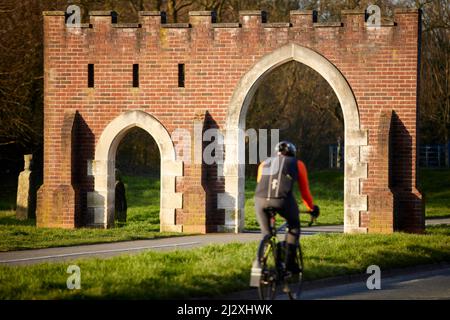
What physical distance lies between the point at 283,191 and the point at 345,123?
1115 centimetres

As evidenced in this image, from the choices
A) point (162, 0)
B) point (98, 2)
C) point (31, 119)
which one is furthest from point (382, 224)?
point (162, 0)

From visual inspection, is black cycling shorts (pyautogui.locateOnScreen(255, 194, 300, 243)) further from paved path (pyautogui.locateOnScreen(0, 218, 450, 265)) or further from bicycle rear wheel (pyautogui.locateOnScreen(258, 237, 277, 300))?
paved path (pyautogui.locateOnScreen(0, 218, 450, 265))

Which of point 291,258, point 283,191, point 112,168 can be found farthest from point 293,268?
point 112,168

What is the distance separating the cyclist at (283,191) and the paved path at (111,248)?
5.48 metres

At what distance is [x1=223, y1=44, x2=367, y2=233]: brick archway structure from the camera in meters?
22.7

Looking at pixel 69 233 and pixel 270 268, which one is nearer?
pixel 270 268

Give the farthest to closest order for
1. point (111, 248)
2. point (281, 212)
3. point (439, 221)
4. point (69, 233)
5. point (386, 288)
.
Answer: point (439, 221)
point (69, 233)
point (111, 248)
point (386, 288)
point (281, 212)

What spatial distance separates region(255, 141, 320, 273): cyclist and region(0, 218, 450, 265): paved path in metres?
5.48

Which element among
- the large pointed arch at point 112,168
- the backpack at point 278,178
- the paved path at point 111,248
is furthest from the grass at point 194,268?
the large pointed arch at point 112,168

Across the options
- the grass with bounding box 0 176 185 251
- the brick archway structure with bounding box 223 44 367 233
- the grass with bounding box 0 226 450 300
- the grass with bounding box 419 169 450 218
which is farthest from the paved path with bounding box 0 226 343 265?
the grass with bounding box 419 169 450 218

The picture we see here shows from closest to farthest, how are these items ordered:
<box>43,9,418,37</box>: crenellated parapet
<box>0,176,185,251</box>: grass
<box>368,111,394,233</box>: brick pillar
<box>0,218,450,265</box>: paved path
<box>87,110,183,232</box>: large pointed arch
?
<box>0,218,450,265</box>: paved path, <box>0,176,185,251</box>: grass, <box>368,111,394,233</box>: brick pillar, <box>43,9,418,37</box>: crenellated parapet, <box>87,110,183,232</box>: large pointed arch

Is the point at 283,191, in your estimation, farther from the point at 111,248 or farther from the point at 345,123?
the point at 345,123

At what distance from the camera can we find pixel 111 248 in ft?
62.1

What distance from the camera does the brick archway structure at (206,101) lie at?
2258cm
